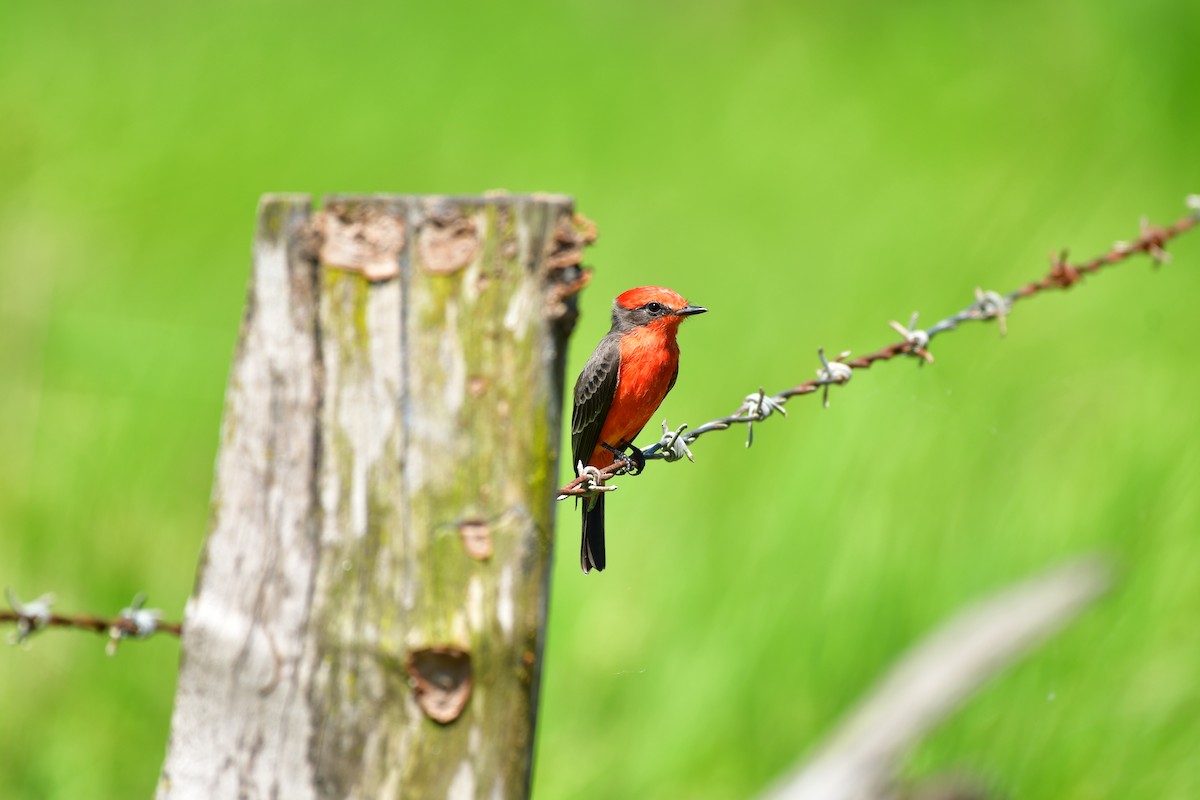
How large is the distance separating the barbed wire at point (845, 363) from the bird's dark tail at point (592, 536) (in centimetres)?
11

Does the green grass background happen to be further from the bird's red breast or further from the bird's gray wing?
the bird's red breast

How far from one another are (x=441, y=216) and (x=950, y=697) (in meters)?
2.74

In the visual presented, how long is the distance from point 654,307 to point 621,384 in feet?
1.48

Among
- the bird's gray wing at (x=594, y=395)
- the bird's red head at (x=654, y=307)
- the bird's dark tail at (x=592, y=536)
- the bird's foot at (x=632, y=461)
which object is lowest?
the bird's dark tail at (x=592, y=536)

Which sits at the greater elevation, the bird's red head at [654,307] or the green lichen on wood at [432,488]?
the bird's red head at [654,307]

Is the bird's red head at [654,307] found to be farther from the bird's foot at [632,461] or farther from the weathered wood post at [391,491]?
the weathered wood post at [391,491]

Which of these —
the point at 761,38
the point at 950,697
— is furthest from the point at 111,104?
the point at 950,697

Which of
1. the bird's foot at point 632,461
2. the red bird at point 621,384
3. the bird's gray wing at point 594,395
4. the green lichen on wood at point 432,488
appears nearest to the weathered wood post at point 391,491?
the green lichen on wood at point 432,488

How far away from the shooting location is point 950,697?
4.02m

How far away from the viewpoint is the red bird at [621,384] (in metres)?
2.48

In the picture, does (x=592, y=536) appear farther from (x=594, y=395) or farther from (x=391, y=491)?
(x=391, y=491)

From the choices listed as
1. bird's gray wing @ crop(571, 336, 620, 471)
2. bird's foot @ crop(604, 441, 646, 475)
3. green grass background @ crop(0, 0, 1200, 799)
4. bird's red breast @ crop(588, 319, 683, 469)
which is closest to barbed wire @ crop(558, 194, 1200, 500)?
bird's foot @ crop(604, 441, 646, 475)

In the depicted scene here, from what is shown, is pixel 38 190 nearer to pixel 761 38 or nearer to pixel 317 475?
pixel 317 475

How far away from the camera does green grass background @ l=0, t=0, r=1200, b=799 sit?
5.29 metres
